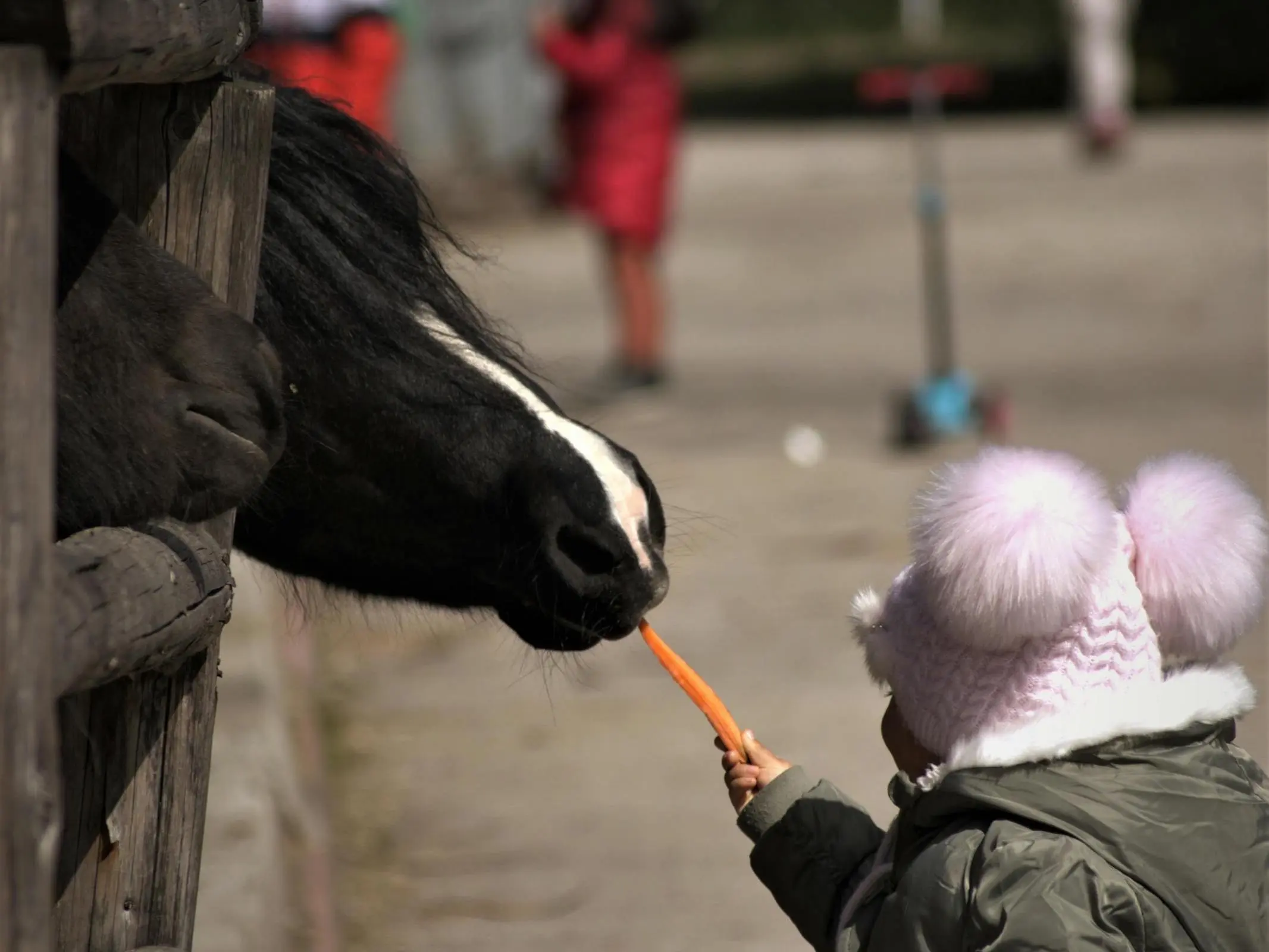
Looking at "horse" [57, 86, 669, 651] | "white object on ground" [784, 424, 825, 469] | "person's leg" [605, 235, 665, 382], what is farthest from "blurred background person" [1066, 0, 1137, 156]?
"horse" [57, 86, 669, 651]

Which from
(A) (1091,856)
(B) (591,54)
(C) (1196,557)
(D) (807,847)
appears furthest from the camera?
(B) (591,54)

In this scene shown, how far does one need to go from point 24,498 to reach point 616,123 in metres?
7.84

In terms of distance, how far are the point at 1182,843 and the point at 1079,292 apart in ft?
31.6

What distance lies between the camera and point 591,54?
8.77m

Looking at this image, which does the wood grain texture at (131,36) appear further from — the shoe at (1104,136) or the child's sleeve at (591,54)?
the shoe at (1104,136)

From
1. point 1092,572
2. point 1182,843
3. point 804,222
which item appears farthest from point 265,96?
point 804,222

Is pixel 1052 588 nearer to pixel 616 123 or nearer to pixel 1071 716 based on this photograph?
pixel 1071 716

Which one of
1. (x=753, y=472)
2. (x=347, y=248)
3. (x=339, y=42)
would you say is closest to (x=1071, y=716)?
(x=347, y=248)

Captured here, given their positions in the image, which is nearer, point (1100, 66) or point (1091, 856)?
point (1091, 856)

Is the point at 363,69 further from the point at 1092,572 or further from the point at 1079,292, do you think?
the point at 1092,572

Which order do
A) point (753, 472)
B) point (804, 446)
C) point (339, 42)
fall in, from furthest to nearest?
1. point (804, 446)
2. point (753, 472)
3. point (339, 42)

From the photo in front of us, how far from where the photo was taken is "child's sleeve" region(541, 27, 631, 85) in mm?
8758

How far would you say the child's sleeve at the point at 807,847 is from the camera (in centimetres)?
222

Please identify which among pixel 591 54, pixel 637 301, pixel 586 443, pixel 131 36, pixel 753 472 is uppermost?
pixel 131 36
